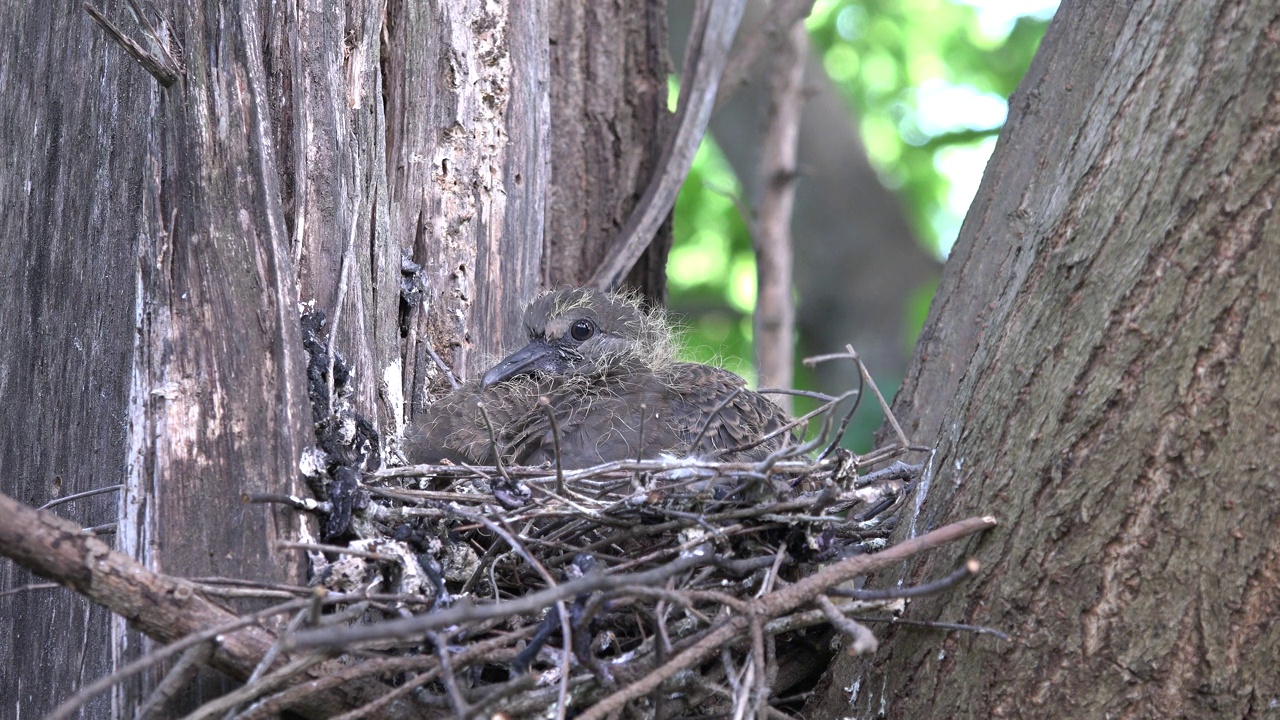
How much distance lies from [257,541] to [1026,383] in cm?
130

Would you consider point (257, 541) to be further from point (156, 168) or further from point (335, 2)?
point (335, 2)

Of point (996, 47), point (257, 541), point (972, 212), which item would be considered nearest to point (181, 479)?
point (257, 541)

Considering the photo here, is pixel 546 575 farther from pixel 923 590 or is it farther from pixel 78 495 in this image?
pixel 78 495

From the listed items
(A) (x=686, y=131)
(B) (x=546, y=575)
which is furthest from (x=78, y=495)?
(A) (x=686, y=131)

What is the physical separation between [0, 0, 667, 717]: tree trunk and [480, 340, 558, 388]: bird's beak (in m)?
0.13

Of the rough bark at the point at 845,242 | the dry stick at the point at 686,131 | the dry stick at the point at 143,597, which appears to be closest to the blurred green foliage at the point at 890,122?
the rough bark at the point at 845,242

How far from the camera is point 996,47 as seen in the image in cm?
750

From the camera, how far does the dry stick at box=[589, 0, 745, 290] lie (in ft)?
13.1

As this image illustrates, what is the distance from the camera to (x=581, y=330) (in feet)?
11.6

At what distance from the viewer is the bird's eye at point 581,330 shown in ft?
11.5

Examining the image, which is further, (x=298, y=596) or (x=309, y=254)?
(x=309, y=254)

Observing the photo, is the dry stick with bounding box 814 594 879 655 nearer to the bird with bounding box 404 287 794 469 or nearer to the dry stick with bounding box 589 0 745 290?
the bird with bounding box 404 287 794 469

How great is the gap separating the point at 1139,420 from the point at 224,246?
5.09 ft

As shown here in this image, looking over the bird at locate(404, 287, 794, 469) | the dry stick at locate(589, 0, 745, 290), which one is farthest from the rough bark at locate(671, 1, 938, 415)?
the bird at locate(404, 287, 794, 469)
